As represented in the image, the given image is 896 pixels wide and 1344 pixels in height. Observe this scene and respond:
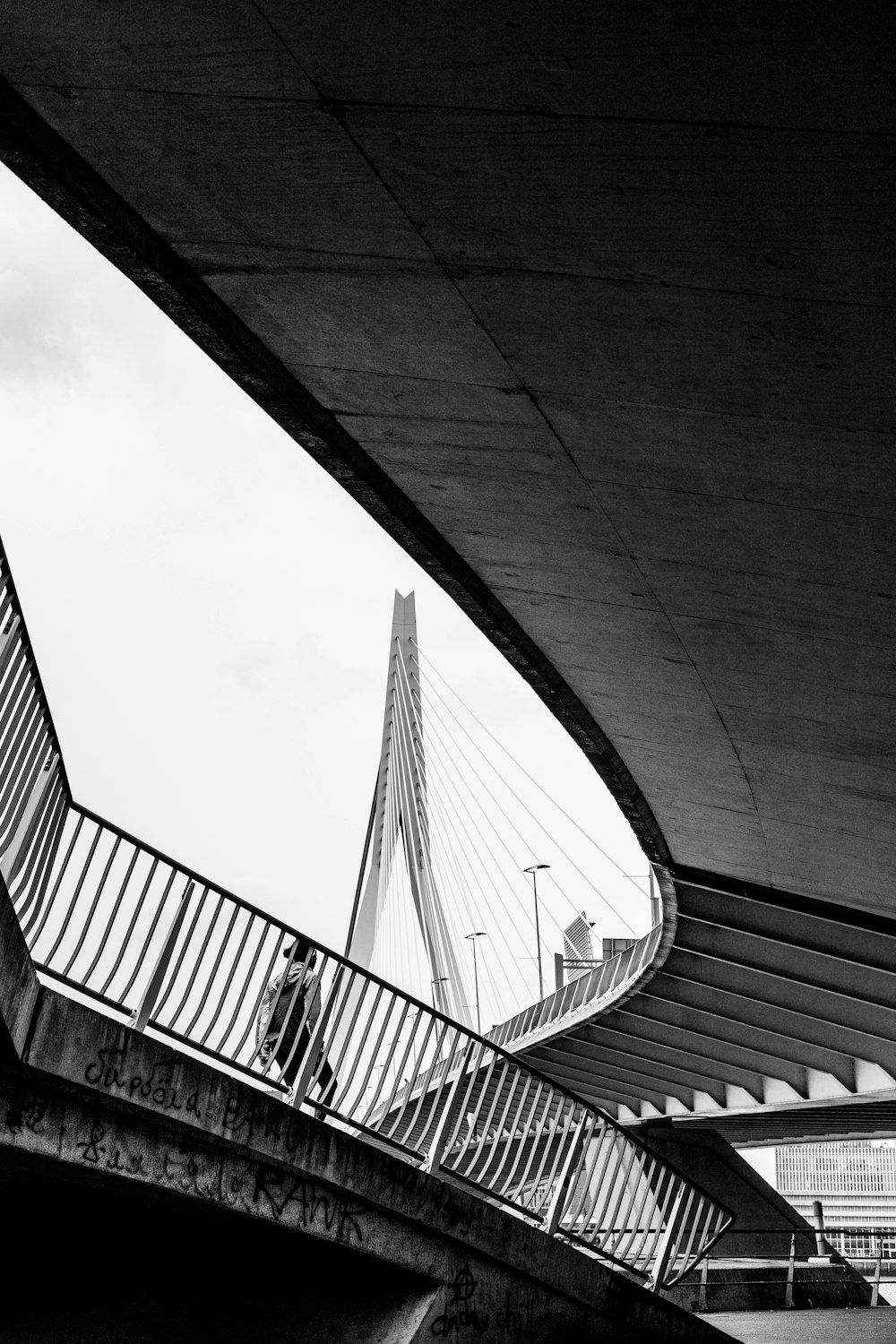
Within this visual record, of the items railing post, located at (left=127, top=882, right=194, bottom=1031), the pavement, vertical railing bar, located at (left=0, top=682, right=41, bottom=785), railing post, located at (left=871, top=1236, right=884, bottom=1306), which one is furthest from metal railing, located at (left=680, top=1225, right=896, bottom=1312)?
vertical railing bar, located at (left=0, top=682, right=41, bottom=785)

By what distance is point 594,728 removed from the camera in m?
10.1

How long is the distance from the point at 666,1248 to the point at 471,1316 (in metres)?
2.19

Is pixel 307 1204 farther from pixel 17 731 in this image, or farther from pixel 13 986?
pixel 17 731

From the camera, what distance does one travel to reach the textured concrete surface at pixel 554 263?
3.58 meters

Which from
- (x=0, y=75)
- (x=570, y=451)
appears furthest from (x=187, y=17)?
(x=570, y=451)

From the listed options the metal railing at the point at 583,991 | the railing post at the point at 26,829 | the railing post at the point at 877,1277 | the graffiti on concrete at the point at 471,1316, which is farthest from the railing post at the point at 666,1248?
the railing post at the point at 877,1277

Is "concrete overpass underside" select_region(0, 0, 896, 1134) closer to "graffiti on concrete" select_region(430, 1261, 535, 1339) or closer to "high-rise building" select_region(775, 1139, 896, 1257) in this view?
"graffiti on concrete" select_region(430, 1261, 535, 1339)

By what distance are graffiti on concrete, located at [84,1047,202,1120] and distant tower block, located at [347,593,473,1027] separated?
18903mm

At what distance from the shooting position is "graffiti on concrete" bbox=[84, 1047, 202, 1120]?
18.5 feet

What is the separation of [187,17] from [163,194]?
1058mm

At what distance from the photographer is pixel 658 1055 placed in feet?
71.2

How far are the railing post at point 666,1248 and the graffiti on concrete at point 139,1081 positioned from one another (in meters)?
4.42

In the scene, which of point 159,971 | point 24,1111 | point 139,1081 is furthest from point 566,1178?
point 24,1111

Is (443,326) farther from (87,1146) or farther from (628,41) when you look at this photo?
(87,1146)
